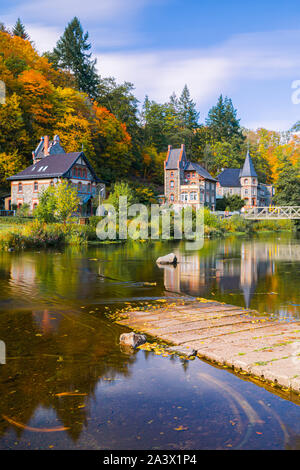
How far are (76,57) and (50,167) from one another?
4149 cm

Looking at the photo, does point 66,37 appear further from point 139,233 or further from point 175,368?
point 175,368

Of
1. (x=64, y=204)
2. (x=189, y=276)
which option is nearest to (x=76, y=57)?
(x=64, y=204)

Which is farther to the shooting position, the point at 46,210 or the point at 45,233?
the point at 46,210

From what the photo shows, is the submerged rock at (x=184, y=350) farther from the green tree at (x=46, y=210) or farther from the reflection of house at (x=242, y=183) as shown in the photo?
the reflection of house at (x=242, y=183)

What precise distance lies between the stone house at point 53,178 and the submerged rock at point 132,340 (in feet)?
143

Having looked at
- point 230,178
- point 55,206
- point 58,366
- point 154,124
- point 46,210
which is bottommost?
point 58,366

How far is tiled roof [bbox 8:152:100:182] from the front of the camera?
51034 mm

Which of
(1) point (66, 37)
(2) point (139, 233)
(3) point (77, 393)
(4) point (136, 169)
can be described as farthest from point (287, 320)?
(1) point (66, 37)

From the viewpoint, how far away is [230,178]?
3733 inches

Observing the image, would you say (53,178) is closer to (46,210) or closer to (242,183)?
(46,210)

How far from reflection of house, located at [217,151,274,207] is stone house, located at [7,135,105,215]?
42.3 m

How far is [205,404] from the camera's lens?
5.97 m

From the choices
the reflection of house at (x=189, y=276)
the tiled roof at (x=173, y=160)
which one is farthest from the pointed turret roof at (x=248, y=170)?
the reflection of house at (x=189, y=276)

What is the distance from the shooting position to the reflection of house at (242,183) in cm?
9188
